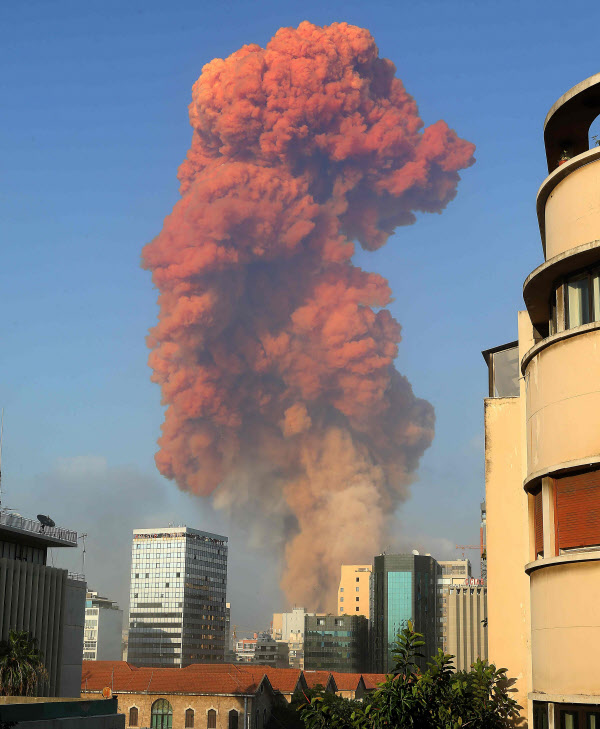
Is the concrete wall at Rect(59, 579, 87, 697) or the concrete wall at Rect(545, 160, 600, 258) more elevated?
the concrete wall at Rect(545, 160, 600, 258)

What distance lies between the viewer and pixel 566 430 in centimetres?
1897

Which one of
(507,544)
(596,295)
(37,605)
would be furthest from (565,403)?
(37,605)

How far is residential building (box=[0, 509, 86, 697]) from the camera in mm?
87562

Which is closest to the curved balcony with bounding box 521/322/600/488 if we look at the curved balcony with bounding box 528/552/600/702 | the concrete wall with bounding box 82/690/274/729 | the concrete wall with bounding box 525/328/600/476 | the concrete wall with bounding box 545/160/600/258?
the concrete wall with bounding box 525/328/600/476

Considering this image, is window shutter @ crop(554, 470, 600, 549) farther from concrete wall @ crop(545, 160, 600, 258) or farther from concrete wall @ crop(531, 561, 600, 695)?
concrete wall @ crop(545, 160, 600, 258)

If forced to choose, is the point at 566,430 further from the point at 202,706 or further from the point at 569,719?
the point at 202,706

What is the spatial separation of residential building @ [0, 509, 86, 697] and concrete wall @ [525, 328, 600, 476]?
2936 inches

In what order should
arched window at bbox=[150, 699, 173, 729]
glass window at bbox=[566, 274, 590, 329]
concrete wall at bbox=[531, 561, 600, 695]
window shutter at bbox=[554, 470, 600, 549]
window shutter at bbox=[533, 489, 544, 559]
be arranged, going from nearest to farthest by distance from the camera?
concrete wall at bbox=[531, 561, 600, 695]
window shutter at bbox=[554, 470, 600, 549]
glass window at bbox=[566, 274, 590, 329]
window shutter at bbox=[533, 489, 544, 559]
arched window at bbox=[150, 699, 173, 729]

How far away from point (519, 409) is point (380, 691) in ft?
27.8

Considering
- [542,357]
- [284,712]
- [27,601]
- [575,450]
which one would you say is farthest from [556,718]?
[284,712]

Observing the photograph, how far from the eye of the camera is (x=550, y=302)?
21.6 meters

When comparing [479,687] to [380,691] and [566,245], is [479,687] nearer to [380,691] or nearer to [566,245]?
[380,691]

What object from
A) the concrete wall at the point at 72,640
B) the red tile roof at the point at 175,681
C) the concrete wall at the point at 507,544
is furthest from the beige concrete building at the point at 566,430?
the red tile roof at the point at 175,681

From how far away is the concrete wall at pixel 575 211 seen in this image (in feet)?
65.4
